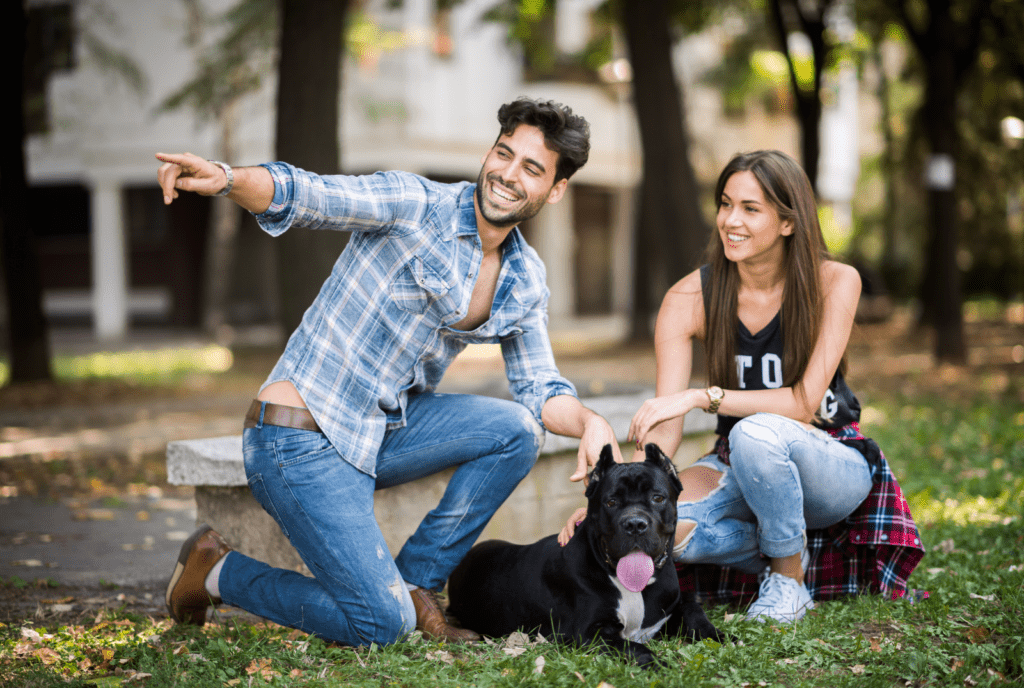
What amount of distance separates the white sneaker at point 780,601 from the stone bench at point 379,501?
122 cm

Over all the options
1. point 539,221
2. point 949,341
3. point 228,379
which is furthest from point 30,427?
point 539,221

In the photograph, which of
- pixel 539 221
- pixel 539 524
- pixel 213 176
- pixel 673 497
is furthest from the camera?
pixel 539 221

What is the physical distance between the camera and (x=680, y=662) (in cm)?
330

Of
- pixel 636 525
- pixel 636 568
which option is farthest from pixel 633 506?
pixel 636 568

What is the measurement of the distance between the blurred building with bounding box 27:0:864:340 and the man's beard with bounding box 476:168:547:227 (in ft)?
40.6

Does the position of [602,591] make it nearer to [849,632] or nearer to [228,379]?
[849,632]

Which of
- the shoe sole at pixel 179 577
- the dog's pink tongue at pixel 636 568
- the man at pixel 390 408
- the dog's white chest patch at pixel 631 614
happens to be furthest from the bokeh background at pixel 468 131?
the dog's pink tongue at pixel 636 568

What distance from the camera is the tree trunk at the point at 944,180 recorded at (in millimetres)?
12570

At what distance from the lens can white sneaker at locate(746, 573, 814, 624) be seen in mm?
3740

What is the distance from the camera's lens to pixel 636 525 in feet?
10.3

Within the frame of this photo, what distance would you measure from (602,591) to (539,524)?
1420 millimetres

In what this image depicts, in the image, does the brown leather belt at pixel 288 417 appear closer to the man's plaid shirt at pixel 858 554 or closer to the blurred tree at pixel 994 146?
the man's plaid shirt at pixel 858 554

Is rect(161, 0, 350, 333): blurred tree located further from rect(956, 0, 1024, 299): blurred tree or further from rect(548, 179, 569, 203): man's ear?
rect(956, 0, 1024, 299): blurred tree

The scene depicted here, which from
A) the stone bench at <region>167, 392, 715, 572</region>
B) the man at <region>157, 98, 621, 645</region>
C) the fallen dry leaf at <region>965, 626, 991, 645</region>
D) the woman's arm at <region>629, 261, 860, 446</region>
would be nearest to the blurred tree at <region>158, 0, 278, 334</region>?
the stone bench at <region>167, 392, 715, 572</region>
